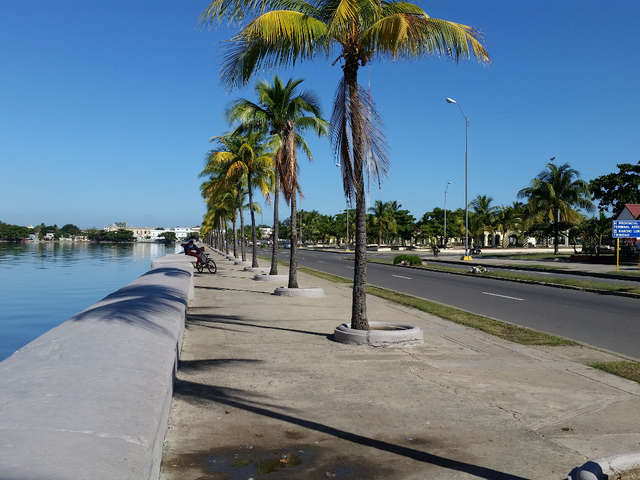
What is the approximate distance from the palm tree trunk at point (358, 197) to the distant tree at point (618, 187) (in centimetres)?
5510

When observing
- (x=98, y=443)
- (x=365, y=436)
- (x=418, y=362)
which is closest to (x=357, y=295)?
(x=418, y=362)

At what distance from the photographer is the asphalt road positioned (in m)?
11.9

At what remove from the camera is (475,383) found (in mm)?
7527

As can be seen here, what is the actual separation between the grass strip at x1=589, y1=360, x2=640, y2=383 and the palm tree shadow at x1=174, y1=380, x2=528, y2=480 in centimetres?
415

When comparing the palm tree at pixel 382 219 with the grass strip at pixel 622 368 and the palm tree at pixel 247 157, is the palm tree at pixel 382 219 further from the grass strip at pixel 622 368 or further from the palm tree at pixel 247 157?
the grass strip at pixel 622 368

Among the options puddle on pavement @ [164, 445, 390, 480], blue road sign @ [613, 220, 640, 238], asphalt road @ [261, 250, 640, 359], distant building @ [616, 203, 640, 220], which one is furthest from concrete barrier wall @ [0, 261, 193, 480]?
distant building @ [616, 203, 640, 220]

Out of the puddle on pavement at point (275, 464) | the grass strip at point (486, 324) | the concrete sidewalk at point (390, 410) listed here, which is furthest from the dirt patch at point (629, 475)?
the grass strip at point (486, 324)

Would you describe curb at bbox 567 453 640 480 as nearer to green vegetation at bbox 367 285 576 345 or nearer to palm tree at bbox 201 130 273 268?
green vegetation at bbox 367 285 576 345

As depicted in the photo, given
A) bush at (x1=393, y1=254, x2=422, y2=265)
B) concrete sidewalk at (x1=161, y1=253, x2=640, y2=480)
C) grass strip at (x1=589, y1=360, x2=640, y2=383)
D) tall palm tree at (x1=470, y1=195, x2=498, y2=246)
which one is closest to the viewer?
concrete sidewalk at (x1=161, y1=253, x2=640, y2=480)

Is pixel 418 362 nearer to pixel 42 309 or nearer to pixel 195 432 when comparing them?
pixel 195 432

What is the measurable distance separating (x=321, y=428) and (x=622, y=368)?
5.14 meters

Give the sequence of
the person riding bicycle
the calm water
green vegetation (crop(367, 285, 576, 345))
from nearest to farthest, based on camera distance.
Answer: green vegetation (crop(367, 285, 576, 345)), the calm water, the person riding bicycle

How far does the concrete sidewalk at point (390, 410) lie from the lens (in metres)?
4.79

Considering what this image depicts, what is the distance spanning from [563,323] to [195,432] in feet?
34.4
